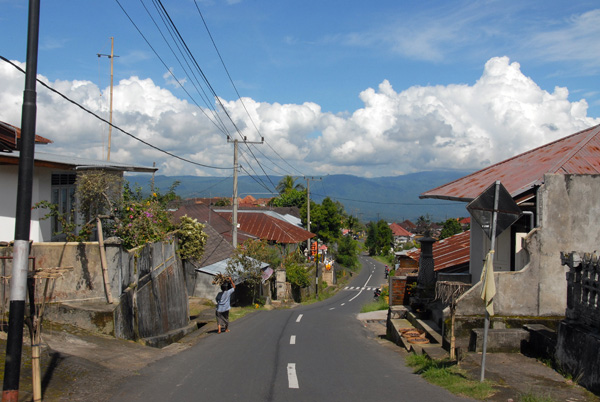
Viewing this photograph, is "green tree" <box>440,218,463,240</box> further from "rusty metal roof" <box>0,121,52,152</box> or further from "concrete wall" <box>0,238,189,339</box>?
"rusty metal roof" <box>0,121,52,152</box>

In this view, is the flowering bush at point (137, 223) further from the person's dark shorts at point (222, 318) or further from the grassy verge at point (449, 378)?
the grassy verge at point (449, 378)

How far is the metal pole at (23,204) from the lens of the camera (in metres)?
5.89

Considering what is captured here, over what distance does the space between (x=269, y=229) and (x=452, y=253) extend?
29178 millimetres

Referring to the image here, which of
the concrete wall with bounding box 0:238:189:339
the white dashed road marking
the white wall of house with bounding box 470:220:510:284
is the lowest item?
the white dashed road marking

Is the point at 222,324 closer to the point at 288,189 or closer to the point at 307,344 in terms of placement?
the point at 307,344

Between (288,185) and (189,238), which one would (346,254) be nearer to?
(288,185)

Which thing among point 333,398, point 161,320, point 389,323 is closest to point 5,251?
point 161,320

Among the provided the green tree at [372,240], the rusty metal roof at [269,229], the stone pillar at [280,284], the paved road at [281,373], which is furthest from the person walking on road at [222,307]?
the green tree at [372,240]

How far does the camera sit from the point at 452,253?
1888 centimetres

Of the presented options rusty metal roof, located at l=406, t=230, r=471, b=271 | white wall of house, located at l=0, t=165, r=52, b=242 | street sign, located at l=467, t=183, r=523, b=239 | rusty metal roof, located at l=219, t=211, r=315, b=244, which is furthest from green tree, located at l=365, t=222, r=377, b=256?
street sign, located at l=467, t=183, r=523, b=239

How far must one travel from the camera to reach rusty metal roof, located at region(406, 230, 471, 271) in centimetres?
1714

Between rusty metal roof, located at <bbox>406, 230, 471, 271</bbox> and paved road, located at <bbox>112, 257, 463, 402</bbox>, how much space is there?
4059mm

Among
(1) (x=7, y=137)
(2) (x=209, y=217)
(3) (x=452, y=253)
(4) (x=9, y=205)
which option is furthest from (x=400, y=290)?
(2) (x=209, y=217)

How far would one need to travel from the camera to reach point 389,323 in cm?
1555
